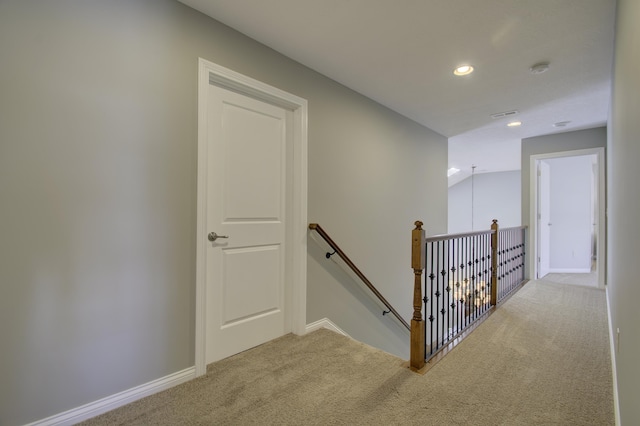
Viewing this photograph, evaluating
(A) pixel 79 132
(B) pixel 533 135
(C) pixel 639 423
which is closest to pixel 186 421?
(A) pixel 79 132

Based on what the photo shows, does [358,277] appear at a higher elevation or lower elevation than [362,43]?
lower

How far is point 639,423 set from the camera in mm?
965

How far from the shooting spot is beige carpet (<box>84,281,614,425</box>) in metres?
1.60

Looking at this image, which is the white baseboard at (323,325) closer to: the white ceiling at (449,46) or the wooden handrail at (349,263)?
the wooden handrail at (349,263)

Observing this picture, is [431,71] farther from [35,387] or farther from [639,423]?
[35,387]

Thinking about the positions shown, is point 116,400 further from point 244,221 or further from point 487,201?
point 487,201

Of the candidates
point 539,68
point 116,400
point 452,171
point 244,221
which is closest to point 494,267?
point 539,68

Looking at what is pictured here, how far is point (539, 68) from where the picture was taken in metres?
2.57

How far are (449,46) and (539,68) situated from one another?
0.92 m

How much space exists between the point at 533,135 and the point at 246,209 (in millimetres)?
4714

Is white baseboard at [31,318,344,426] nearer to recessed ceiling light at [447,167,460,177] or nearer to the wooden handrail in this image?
the wooden handrail

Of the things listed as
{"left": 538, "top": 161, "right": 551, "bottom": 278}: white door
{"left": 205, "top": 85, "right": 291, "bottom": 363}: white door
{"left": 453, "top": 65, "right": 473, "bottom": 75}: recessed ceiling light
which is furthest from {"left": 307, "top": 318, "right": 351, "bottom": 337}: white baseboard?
{"left": 538, "top": 161, "right": 551, "bottom": 278}: white door

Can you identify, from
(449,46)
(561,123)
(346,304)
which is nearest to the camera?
(449,46)

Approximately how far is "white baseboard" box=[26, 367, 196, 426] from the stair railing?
1.51m
